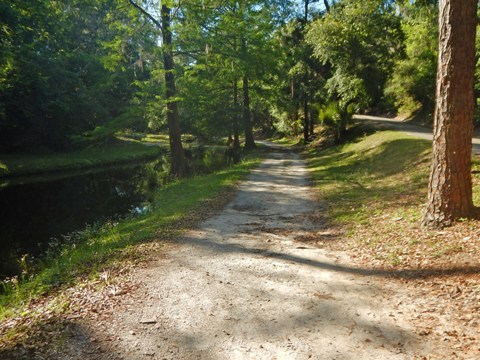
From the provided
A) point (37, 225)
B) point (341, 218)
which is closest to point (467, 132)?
point (341, 218)

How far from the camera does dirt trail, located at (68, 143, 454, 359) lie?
370 centimetres

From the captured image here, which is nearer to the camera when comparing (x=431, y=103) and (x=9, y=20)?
(x=9, y=20)

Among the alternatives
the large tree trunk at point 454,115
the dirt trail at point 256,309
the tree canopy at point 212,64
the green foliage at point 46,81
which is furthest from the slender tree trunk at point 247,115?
the large tree trunk at point 454,115

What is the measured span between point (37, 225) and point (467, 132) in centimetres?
1369

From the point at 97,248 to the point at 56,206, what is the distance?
31.5ft

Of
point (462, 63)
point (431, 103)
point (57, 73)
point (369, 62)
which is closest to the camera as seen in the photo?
point (462, 63)

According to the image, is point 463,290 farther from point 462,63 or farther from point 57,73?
point 57,73

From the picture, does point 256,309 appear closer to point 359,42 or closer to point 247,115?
point 359,42

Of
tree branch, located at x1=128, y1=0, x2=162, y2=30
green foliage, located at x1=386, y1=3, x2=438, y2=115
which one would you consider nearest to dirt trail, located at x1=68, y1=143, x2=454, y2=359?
tree branch, located at x1=128, y1=0, x2=162, y2=30

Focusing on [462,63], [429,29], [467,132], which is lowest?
[467,132]

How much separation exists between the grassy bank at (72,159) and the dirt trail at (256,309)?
2216cm

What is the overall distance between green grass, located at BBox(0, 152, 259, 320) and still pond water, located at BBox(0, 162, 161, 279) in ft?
5.07

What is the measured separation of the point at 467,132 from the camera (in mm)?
5969

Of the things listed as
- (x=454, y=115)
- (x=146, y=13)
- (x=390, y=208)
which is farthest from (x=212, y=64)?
(x=454, y=115)
